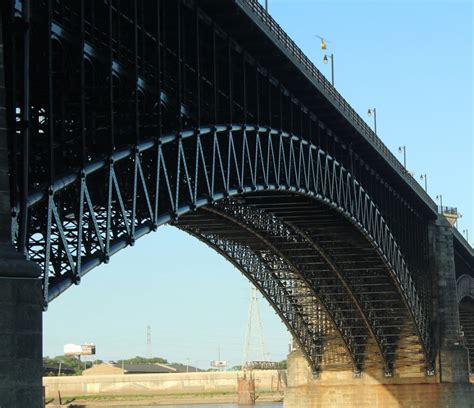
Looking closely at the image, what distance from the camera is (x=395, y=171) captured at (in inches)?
3223

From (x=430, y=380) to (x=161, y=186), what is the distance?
54619 millimetres

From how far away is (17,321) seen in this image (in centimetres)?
2520

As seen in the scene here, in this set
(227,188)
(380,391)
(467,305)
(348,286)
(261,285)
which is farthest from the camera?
(467,305)

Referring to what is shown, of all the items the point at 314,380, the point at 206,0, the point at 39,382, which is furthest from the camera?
the point at 314,380

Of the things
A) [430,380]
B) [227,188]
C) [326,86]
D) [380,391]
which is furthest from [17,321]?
[430,380]

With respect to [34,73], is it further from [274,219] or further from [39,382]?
[274,219]

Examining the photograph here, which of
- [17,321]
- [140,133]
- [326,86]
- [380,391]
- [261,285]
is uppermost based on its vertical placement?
[326,86]

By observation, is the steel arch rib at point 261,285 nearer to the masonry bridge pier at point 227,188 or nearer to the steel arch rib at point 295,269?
the masonry bridge pier at point 227,188

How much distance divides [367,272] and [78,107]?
167 feet

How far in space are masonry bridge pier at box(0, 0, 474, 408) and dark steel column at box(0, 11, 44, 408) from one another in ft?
0.13

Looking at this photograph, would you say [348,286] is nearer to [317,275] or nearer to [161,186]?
[317,275]

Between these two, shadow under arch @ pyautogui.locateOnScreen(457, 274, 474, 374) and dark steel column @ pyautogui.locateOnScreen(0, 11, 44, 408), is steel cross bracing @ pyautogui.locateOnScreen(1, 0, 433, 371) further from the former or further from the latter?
shadow under arch @ pyautogui.locateOnScreen(457, 274, 474, 374)

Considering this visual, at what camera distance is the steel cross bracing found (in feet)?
110

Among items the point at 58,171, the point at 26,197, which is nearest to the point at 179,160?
the point at 58,171
